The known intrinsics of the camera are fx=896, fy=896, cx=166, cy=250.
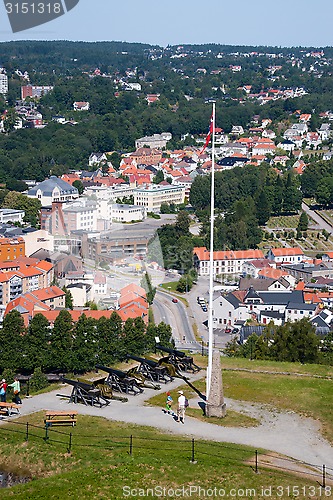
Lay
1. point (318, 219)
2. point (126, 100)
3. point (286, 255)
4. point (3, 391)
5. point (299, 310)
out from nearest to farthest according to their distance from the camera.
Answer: point (3, 391) → point (299, 310) → point (286, 255) → point (318, 219) → point (126, 100)

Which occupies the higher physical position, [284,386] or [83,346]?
[284,386]

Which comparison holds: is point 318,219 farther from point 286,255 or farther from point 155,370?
point 155,370

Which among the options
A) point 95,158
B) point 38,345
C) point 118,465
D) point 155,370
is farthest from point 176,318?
point 95,158

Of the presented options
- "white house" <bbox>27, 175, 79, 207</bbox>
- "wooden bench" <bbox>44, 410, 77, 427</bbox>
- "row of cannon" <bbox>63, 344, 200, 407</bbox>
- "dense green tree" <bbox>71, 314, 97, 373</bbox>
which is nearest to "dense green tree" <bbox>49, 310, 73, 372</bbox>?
"dense green tree" <bbox>71, 314, 97, 373</bbox>

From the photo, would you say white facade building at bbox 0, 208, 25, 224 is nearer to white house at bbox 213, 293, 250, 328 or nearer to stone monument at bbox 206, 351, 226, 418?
white house at bbox 213, 293, 250, 328

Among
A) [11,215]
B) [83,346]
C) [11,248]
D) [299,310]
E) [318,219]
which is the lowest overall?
[318,219]
